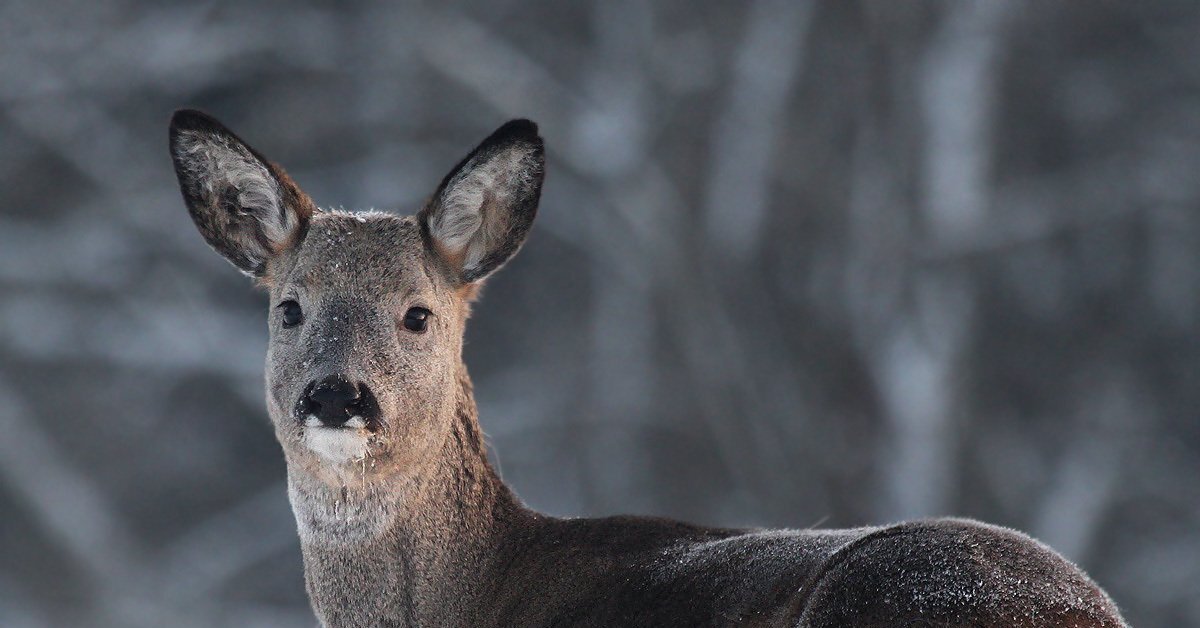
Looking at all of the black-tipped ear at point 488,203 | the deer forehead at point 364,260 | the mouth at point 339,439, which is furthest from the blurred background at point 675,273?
the mouth at point 339,439

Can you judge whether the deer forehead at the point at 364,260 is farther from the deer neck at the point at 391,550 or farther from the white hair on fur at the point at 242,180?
the deer neck at the point at 391,550

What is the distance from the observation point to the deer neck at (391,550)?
18.4 ft

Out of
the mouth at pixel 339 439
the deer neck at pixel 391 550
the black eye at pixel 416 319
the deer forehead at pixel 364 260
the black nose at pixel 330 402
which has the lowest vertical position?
the deer neck at pixel 391 550

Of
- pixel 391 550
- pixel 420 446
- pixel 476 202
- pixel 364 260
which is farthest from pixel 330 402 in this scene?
pixel 476 202

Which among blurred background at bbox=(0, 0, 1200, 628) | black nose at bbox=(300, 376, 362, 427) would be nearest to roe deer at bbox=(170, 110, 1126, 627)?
black nose at bbox=(300, 376, 362, 427)

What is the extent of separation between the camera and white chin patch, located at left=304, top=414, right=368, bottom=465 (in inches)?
213

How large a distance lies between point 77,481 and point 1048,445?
30.5ft

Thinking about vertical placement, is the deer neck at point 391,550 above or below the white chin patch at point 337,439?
below

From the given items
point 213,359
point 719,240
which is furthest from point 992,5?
point 213,359

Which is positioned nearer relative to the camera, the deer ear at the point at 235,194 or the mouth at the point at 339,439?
the mouth at the point at 339,439

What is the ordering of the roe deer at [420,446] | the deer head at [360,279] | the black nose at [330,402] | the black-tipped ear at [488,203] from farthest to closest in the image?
1. the black-tipped ear at [488,203]
2. the deer head at [360,279]
3. the black nose at [330,402]
4. the roe deer at [420,446]

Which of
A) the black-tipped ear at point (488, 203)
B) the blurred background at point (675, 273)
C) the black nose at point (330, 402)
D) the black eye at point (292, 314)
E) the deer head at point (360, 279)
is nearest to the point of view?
the black nose at point (330, 402)

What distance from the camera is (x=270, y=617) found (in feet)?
60.3

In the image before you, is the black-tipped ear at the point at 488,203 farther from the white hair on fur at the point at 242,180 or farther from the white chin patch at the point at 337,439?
the white chin patch at the point at 337,439
